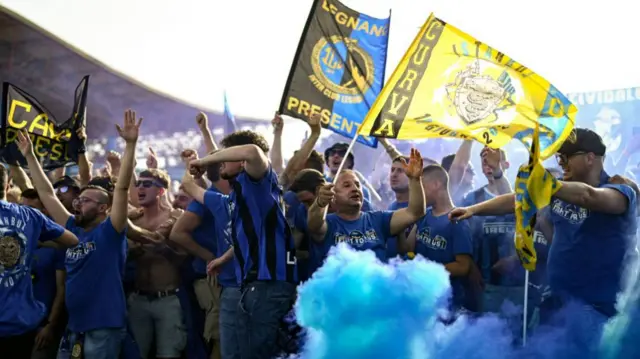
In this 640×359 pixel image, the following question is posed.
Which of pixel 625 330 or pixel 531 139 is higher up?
pixel 531 139

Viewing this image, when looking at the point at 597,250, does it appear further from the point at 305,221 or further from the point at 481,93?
the point at 305,221

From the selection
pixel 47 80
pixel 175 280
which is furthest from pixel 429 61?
pixel 47 80

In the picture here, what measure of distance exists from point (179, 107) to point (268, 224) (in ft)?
43.5

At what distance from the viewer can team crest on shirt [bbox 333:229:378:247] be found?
16.8 ft

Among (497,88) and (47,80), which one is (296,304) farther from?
(47,80)

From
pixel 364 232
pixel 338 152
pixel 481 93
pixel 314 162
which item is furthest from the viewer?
pixel 338 152

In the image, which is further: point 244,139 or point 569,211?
point 244,139

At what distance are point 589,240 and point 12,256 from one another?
3515 millimetres

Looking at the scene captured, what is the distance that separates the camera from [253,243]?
185 inches

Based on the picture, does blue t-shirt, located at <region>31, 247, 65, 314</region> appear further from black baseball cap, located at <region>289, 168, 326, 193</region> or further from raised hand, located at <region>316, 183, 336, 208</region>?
raised hand, located at <region>316, 183, 336, 208</region>

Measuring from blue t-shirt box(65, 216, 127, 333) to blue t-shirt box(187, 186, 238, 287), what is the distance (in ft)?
2.18

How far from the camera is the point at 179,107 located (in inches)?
691

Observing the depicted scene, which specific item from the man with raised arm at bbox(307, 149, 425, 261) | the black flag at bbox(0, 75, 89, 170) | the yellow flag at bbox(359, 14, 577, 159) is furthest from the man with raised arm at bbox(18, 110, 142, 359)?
the yellow flag at bbox(359, 14, 577, 159)

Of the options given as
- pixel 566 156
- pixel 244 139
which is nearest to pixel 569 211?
pixel 566 156
